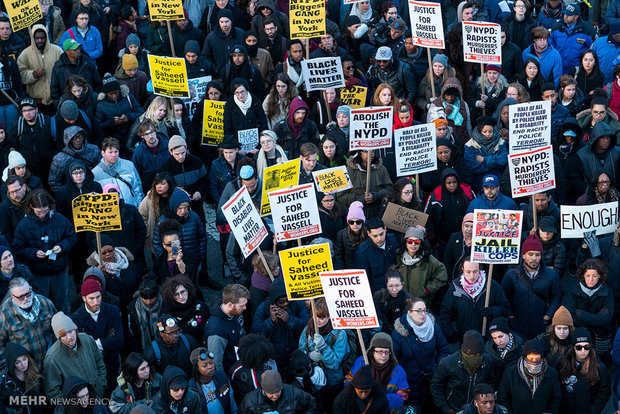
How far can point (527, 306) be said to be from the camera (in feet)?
39.4

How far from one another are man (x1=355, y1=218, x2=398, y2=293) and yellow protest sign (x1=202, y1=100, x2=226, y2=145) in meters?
3.67

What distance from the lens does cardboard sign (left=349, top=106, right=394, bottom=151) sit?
1405 cm

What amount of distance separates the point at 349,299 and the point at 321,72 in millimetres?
5833

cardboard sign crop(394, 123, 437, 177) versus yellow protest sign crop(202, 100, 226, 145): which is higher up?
yellow protest sign crop(202, 100, 226, 145)

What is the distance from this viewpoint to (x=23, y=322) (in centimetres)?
1114

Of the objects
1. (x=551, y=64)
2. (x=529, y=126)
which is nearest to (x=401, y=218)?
(x=529, y=126)

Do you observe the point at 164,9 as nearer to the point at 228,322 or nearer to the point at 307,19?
the point at 307,19

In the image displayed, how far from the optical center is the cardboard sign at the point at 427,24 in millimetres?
16531

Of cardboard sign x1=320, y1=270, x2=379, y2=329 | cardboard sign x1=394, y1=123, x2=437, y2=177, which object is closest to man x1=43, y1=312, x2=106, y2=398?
cardboard sign x1=320, y1=270, x2=379, y2=329

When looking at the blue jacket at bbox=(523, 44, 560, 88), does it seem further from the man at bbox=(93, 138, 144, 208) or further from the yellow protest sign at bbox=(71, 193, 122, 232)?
the yellow protest sign at bbox=(71, 193, 122, 232)

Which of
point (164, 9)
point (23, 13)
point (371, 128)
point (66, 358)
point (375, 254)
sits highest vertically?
point (23, 13)

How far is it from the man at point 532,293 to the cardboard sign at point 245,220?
2.66 meters

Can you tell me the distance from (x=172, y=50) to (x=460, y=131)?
433 cm

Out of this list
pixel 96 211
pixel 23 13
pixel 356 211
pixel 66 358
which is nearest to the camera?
pixel 66 358
